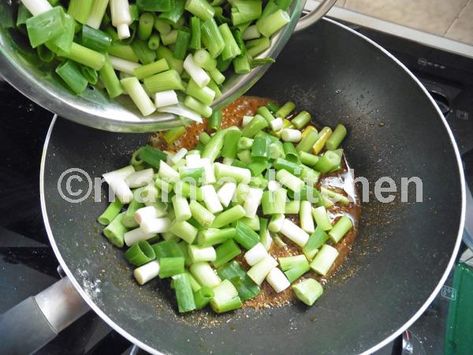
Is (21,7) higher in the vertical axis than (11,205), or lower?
higher

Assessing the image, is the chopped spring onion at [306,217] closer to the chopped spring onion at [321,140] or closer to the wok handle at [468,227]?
the chopped spring onion at [321,140]

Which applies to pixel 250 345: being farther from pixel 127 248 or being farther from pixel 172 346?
pixel 127 248

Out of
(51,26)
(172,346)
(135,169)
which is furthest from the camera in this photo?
(135,169)

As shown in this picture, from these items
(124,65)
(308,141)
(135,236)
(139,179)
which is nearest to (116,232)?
(135,236)

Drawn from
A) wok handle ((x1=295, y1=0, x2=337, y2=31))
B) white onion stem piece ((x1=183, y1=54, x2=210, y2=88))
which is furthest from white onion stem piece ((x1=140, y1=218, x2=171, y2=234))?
wok handle ((x1=295, y1=0, x2=337, y2=31))

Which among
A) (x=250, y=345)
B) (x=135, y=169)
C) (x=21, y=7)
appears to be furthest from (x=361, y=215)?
(x=21, y=7)

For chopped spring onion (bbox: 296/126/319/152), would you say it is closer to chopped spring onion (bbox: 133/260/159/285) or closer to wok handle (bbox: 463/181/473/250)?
wok handle (bbox: 463/181/473/250)

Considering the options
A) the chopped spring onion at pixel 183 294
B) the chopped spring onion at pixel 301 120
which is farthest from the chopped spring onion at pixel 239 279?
the chopped spring onion at pixel 301 120
